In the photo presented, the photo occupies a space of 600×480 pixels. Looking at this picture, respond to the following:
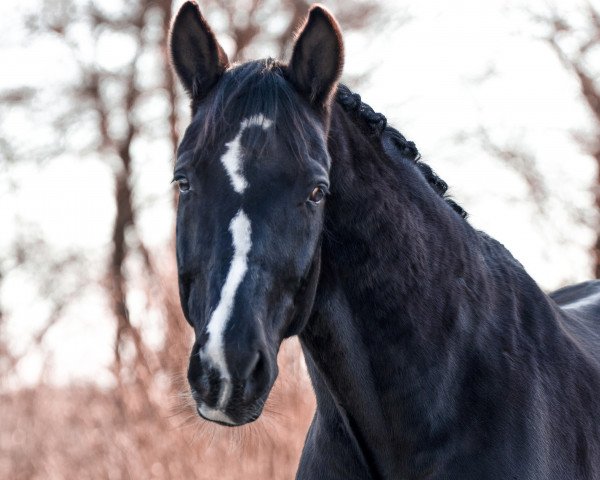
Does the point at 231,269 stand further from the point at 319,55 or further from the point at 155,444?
the point at 155,444

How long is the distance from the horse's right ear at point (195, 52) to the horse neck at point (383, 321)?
20.9 inches

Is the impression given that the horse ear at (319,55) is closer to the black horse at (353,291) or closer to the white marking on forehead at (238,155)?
the black horse at (353,291)

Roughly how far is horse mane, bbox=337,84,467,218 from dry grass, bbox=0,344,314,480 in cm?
412

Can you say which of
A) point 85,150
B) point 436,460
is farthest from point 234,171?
point 85,150

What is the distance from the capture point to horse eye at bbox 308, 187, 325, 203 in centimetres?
348

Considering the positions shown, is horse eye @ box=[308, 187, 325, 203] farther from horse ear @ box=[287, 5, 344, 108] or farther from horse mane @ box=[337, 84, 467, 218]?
horse mane @ box=[337, 84, 467, 218]

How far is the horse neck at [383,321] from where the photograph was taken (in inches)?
149

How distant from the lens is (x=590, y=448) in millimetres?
4070

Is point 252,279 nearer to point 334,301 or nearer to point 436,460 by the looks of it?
point 334,301

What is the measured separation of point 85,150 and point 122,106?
970mm

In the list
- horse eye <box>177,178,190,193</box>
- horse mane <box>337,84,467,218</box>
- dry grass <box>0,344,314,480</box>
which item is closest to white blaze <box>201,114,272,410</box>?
horse eye <box>177,178,190,193</box>

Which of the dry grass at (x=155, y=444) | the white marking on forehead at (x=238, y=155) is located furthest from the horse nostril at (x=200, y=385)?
the dry grass at (x=155, y=444)

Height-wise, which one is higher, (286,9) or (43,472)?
(286,9)

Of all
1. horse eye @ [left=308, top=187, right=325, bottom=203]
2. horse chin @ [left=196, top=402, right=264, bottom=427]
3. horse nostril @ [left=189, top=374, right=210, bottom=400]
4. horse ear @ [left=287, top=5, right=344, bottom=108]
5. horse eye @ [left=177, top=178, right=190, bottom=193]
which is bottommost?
horse chin @ [left=196, top=402, right=264, bottom=427]
